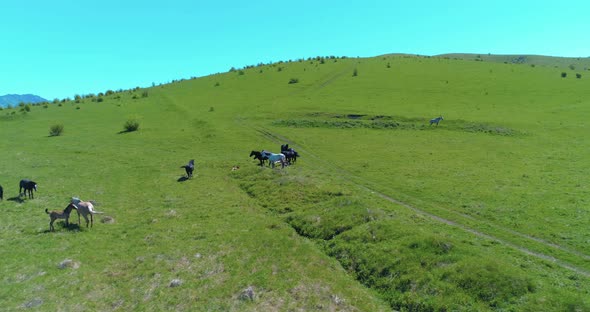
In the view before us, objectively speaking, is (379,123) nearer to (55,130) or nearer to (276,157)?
(276,157)

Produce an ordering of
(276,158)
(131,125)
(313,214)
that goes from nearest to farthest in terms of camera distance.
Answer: (313,214) → (276,158) → (131,125)

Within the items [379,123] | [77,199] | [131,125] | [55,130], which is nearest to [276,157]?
[77,199]

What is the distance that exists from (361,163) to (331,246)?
63.5 feet

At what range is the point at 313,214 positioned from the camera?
69.2ft

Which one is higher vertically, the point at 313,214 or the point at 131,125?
the point at 131,125

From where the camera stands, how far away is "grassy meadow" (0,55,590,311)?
13352 mm

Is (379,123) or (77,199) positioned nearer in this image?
(77,199)

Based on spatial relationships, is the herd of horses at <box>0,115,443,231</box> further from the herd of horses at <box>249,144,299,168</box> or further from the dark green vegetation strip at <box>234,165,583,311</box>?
the dark green vegetation strip at <box>234,165,583,311</box>

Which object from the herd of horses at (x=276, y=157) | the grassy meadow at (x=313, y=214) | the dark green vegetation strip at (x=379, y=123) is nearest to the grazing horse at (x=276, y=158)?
the herd of horses at (x=276, y=157)

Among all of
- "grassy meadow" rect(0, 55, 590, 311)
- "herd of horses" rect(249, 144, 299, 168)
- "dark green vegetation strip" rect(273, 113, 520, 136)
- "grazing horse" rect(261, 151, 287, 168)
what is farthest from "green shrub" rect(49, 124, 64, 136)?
"grazing horse" rect(261, 151, 287, 168)

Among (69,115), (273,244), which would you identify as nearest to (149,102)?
(69,115)

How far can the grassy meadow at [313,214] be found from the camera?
13.4 metres

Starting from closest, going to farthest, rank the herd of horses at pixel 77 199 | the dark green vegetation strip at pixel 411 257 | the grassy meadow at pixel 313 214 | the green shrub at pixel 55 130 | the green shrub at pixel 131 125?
the dark green vegetation strip at pixel 411 257, the grassy meadow at pixel 313 214, the herd of horses at pixel 77 199, the green shrub at pixel 55 130, the green shrub at pixel 131 125

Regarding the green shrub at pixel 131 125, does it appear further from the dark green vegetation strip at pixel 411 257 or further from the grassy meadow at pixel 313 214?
the dark green vegetation strip at pixel 411 257
